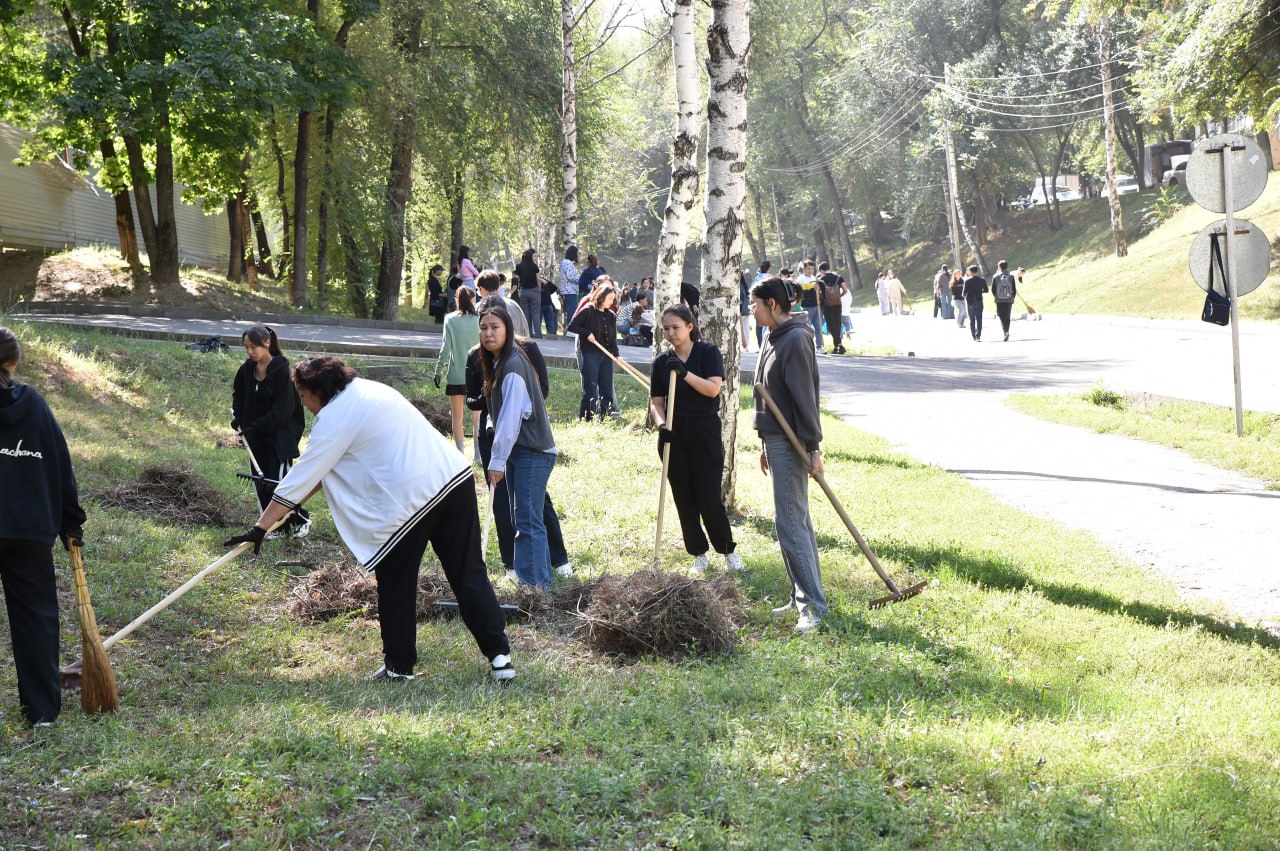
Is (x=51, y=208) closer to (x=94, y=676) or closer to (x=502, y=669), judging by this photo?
(x=94, y=676)

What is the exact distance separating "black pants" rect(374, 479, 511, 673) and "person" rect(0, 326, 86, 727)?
1502 millimetres

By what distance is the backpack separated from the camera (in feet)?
92.2

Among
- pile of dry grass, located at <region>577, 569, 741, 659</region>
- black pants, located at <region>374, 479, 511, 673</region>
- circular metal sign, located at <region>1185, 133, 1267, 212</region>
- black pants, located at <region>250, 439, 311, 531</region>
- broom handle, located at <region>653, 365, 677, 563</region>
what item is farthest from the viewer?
circular metal sign, located at <region>1185, 133, 1267, 212</region>

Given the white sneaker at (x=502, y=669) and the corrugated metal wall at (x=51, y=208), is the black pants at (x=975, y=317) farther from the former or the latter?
the white sneaker at (x=502, y=669)

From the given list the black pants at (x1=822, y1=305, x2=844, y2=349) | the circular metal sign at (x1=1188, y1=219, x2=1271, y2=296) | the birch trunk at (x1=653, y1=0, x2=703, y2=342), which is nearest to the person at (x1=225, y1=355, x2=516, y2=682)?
the birch trunk at (x1=653, y1=0, x2=703, y2=342)

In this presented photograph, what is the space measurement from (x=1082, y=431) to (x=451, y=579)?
33.8 ft

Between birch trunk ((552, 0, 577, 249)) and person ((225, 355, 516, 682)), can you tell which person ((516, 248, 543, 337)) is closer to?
birch trunk ((552, 0, 577, 249))

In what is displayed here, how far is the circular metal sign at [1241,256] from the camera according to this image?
1263 centimetres

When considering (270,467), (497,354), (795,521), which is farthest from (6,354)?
(270,467)

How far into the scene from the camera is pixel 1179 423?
14.1m

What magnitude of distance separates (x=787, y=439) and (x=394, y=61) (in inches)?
840

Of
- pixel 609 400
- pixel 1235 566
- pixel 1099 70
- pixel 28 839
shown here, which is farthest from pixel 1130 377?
pixel 1099 70

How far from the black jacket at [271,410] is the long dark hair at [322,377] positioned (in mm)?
3860

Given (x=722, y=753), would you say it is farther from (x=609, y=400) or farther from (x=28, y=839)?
(x=609, y=400)
